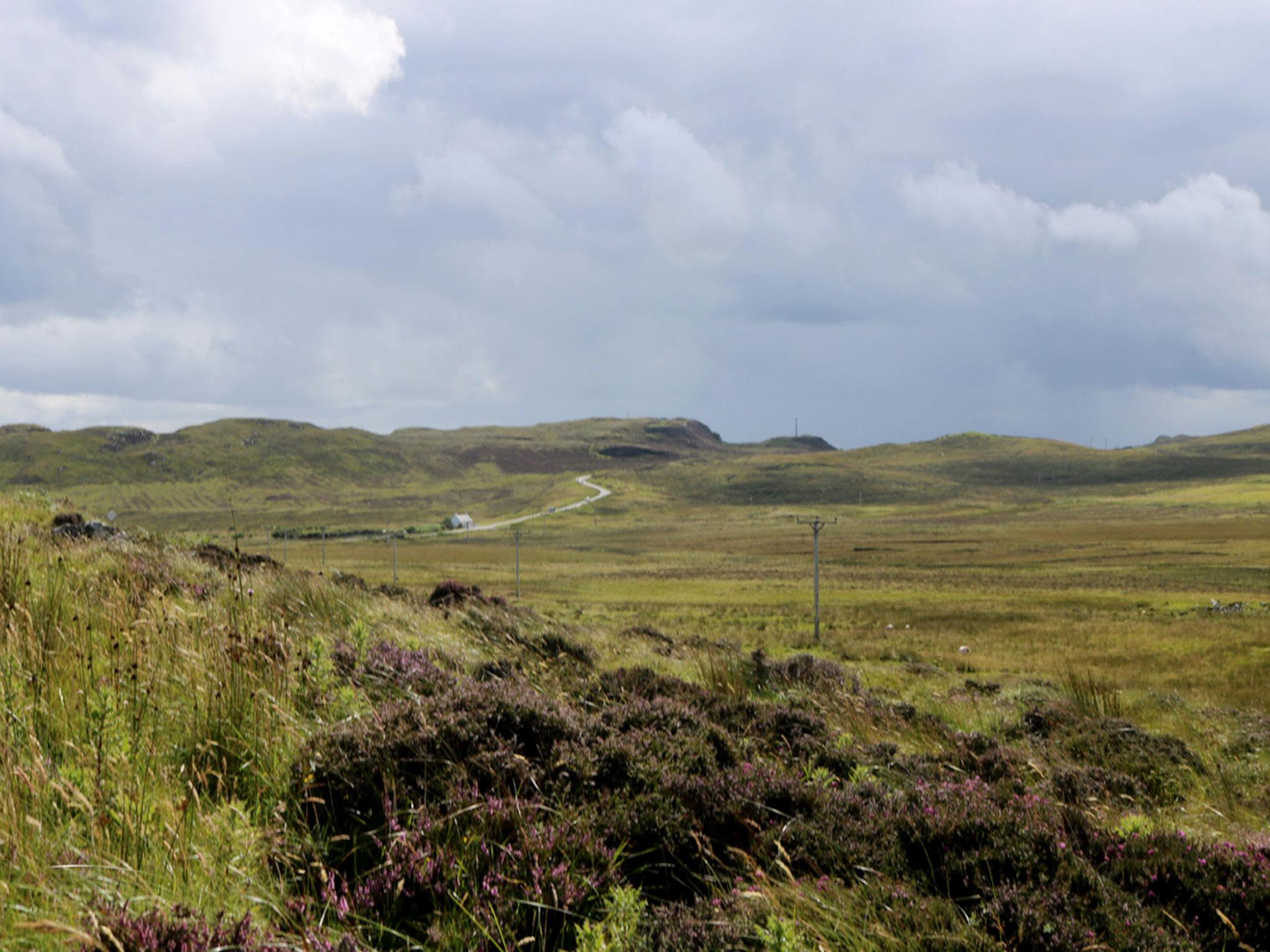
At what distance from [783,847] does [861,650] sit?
38.1 m

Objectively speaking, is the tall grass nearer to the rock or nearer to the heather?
the heather

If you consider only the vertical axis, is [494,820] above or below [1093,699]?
above

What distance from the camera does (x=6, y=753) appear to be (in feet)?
11.8

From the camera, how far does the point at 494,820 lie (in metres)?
3.94

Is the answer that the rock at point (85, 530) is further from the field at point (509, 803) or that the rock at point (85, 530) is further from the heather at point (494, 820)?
the heather at point (494, 820)

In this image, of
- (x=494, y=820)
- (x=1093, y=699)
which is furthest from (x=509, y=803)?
A: (x=1093, y=699)

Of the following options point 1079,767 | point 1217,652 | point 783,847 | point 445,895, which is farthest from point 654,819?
point 1217,652

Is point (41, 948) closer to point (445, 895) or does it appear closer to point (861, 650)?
point (445, 895)

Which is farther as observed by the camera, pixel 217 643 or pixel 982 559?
pixel 982 559

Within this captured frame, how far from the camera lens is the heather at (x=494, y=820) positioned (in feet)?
10.5

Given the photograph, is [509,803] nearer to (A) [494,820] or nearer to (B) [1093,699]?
(A) [494,820]

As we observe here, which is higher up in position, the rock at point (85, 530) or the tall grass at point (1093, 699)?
the rock at point (85, 530)

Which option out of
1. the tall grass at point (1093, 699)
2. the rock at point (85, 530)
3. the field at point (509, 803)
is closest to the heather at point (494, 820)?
the field at point (509, 803)

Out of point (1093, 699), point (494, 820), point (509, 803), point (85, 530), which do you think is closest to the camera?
point (494, 820)
